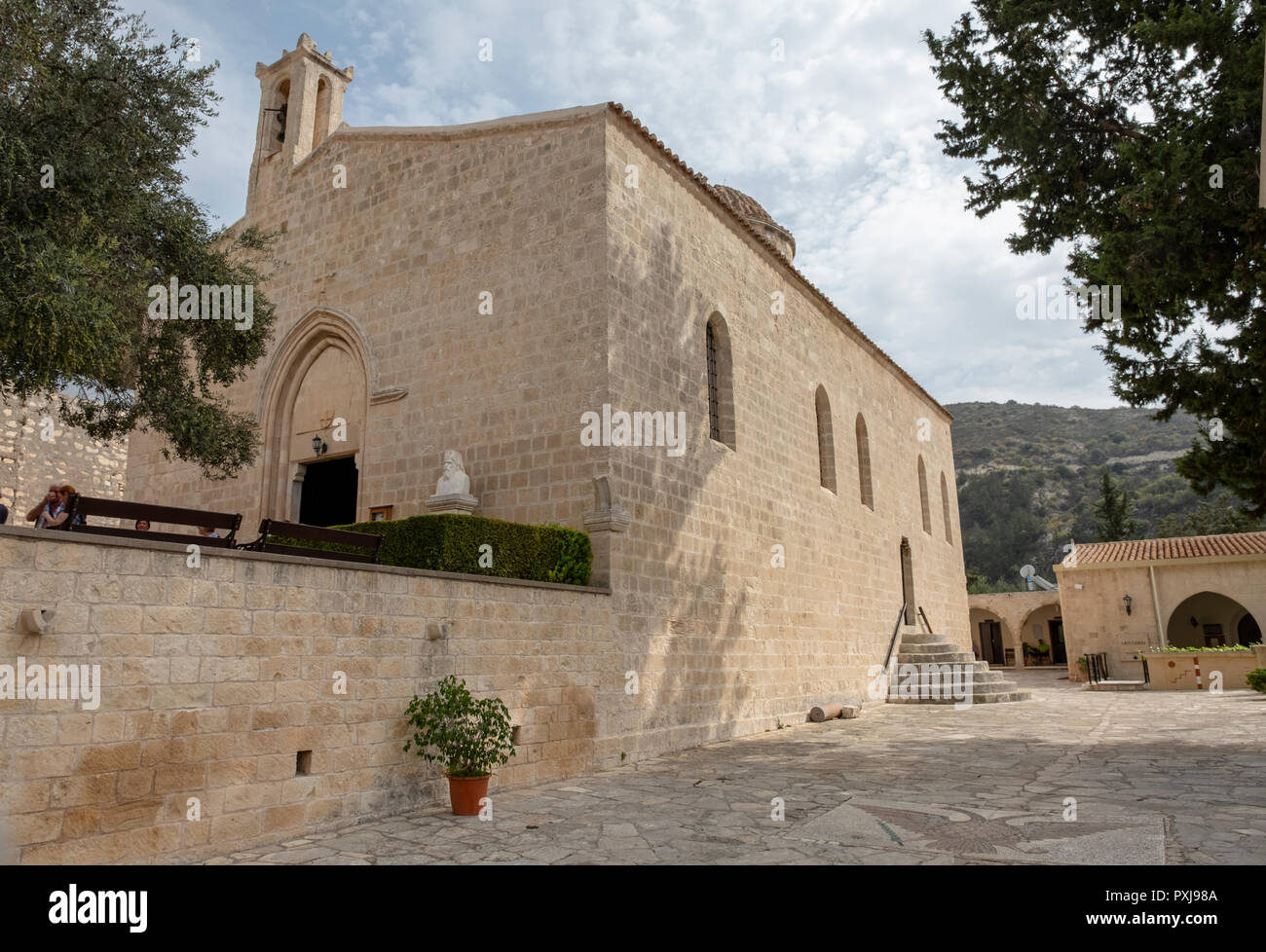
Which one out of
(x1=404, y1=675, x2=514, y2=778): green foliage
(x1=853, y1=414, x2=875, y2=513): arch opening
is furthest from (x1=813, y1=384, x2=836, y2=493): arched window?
(x1=404, y1=675, x2=514, y2=778): green foliage

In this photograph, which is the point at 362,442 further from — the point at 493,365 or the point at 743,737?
the point at 743,737

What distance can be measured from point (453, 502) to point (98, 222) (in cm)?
444

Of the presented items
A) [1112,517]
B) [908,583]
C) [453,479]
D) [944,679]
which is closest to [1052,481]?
[1112,517]

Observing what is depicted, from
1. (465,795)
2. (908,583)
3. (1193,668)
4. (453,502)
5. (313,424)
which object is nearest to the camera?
(465,795)

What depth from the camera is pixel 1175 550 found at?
2397 centimetres

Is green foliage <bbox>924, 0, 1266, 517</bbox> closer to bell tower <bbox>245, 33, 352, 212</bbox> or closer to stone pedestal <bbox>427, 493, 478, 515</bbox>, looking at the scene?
stone pedestal <bbox>427, 493, 478, 515</bbox>

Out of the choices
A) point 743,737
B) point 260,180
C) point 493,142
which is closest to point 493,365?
point 493,142

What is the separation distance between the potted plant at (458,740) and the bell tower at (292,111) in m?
10.7

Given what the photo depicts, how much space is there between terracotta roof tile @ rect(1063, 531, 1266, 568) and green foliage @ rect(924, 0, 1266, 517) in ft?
51.0

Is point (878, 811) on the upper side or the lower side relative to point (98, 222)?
lower

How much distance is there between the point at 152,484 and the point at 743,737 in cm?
1084

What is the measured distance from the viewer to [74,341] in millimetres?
6586

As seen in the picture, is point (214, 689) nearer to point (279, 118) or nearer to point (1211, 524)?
point (279, 118)
